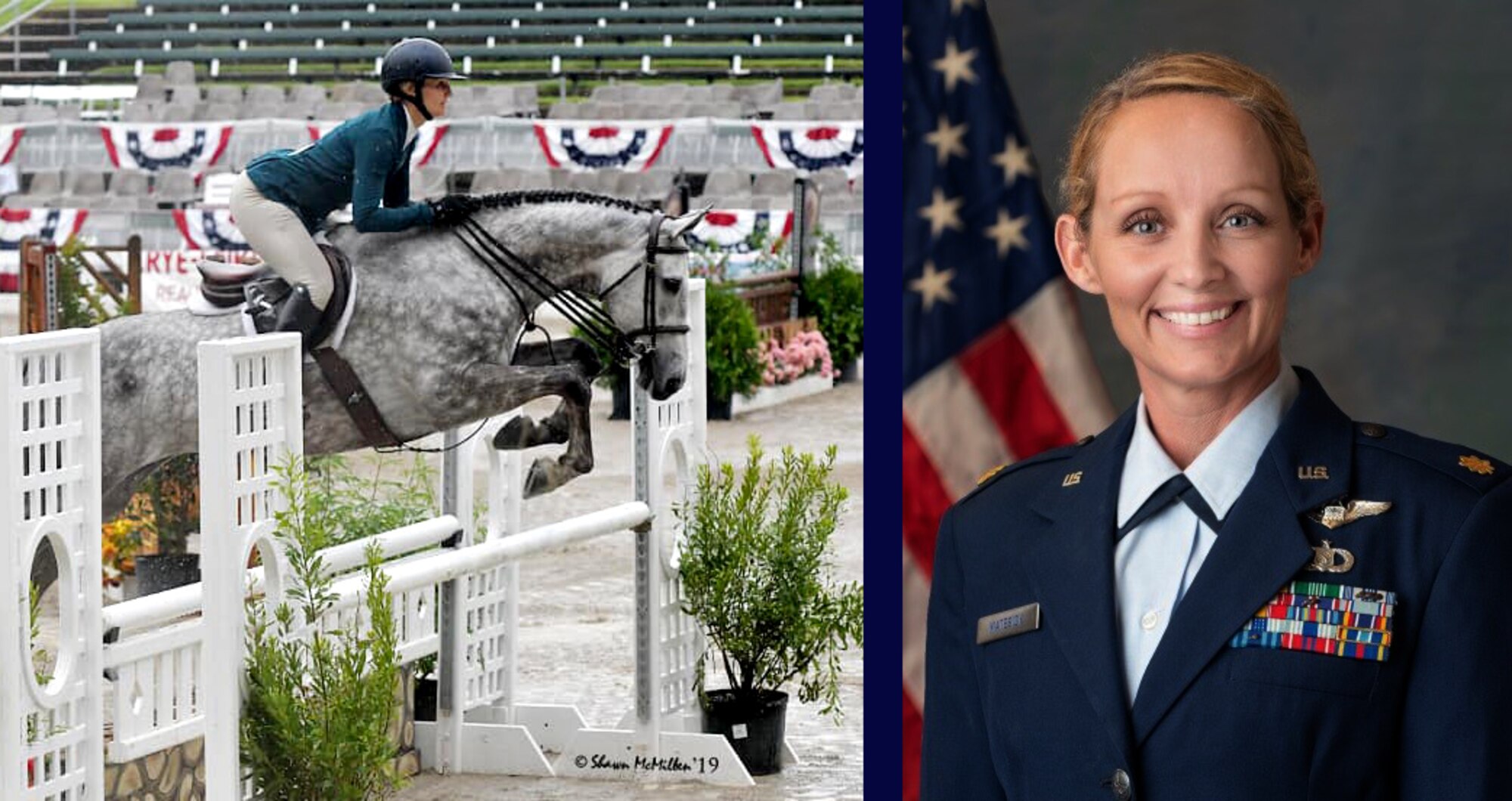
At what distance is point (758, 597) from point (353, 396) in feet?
5.24

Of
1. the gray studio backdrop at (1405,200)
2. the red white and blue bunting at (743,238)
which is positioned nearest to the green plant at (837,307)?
the red white and blue bunting at (743,238)

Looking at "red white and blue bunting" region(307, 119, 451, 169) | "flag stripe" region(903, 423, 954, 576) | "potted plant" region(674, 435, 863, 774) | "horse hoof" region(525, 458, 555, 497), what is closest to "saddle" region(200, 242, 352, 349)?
"horse hoof" region(525, 458, 555, 497)

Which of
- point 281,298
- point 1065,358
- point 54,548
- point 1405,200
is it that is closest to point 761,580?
point 281,298

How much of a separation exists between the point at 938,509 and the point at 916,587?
0.25 ft

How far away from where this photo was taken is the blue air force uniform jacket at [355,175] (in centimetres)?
654

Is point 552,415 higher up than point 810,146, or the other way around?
point 810,146

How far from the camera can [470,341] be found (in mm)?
6664

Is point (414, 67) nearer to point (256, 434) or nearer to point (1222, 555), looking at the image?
point (256, 434)

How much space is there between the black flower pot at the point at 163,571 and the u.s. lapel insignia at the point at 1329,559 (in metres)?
6.56

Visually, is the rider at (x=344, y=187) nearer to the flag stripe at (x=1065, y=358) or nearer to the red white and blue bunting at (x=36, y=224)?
the flag stripe at (x=1065, y=358)

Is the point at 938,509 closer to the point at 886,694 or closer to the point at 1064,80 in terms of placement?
the point at 886,694

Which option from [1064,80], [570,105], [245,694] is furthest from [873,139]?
[570,105]

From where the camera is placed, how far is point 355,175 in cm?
657

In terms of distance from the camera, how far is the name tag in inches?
67.4
